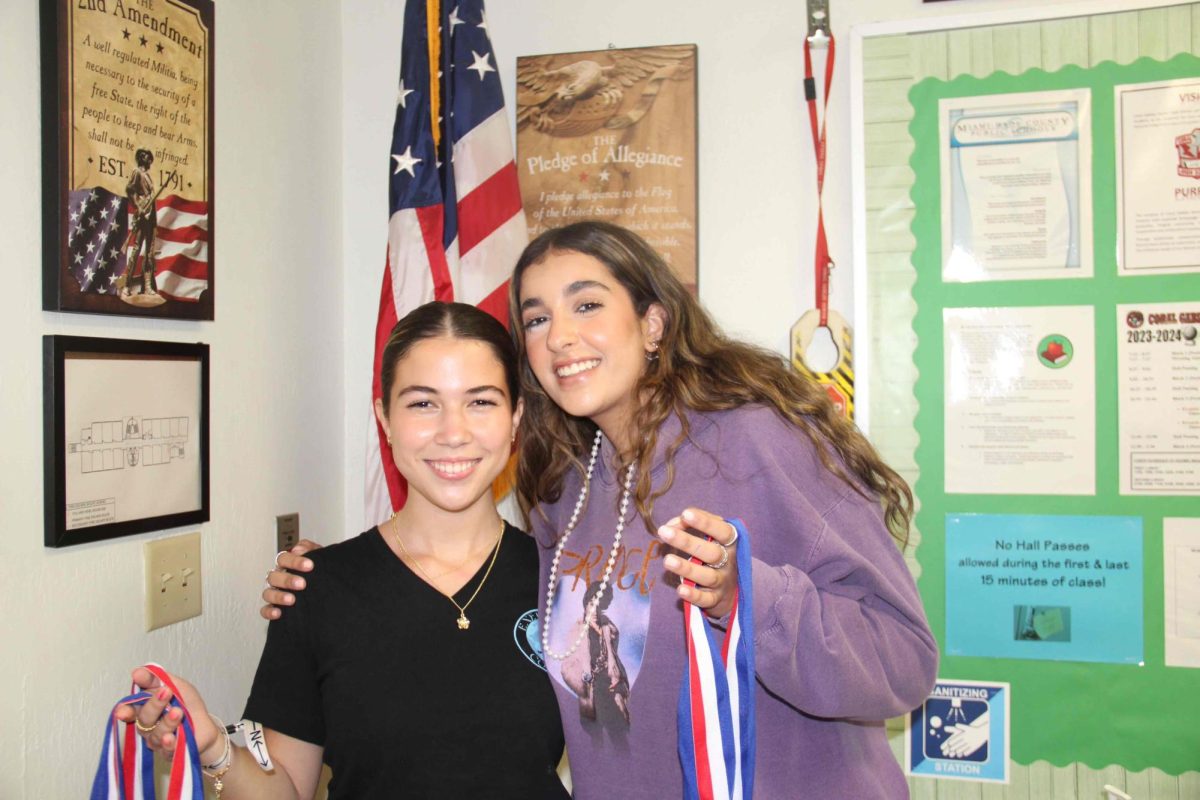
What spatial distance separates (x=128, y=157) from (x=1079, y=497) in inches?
74.9

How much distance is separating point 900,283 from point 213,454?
1.46 m

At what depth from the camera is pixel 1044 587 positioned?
73.3 inches

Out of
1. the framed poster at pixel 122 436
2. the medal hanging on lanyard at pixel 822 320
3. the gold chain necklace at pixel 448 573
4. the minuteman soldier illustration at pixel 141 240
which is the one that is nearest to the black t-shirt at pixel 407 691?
the gold chain necklace at pixel 448 573

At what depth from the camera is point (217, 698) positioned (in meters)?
1.70

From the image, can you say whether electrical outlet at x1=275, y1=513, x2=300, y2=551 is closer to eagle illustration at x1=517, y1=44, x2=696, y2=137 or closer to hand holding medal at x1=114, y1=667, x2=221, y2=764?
hand holding medal at x1=114, y1=667, x2=221, y2=764

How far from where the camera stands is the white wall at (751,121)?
199cm

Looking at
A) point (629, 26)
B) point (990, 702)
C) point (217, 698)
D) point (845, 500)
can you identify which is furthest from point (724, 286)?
point (217, 698)

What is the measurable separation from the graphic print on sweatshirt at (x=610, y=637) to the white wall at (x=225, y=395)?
71 cm

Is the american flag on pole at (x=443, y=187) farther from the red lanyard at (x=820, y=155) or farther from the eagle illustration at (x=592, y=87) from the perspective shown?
the red lanyard at (x=820, y=155)

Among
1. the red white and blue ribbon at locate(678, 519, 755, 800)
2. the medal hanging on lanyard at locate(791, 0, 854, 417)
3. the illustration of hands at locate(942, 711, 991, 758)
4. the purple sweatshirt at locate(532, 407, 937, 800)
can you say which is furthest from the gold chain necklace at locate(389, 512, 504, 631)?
the illustration of hands at locate(942, 711, 991, 758)

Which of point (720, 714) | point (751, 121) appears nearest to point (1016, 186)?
point (751, 121)

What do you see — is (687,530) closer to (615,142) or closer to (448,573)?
(448,573)

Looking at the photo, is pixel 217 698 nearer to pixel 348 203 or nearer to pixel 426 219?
pixel 426 219

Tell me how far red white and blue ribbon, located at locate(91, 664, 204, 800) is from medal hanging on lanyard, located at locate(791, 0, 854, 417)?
138 centimetres
